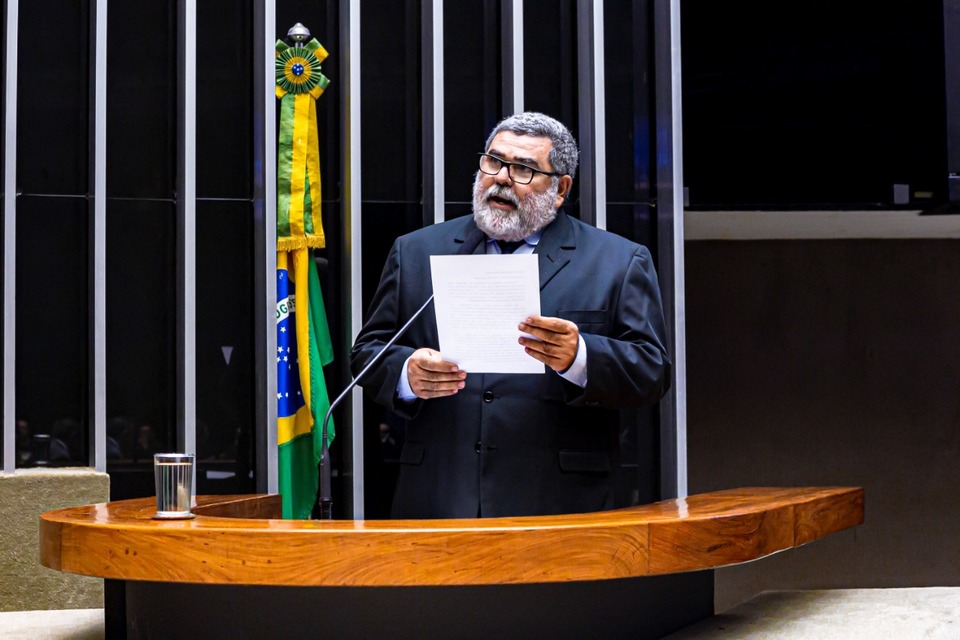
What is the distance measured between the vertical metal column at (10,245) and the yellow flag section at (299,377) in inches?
33.4

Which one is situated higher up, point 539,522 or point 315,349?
point 315,349

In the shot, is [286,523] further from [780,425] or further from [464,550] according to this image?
[780,425]

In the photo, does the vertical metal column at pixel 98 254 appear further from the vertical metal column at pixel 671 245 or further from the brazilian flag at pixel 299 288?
the vertical metal column at pixel 671 245

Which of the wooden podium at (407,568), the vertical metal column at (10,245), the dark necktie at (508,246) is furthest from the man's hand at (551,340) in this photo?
the vertical metal column at (10,245)

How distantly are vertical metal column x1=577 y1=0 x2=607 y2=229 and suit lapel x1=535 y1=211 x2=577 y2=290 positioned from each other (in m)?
1.43

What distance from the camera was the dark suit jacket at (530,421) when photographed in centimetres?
256

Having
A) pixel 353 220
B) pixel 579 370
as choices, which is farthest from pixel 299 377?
pixel 579 370

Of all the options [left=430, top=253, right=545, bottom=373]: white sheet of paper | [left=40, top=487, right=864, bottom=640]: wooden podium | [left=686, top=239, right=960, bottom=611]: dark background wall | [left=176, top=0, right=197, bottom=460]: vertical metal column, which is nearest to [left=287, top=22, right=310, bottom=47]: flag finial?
[left=176, top=0, right=197, bottom=460]: vertical metal column

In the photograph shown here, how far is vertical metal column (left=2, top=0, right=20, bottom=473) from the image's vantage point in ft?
12.4

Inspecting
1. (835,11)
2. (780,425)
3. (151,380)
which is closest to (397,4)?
(151,380)

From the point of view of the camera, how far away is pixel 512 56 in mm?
4160

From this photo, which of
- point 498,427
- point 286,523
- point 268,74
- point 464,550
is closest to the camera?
point 464,550

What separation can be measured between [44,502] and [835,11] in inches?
149

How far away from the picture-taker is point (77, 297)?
391 cm
